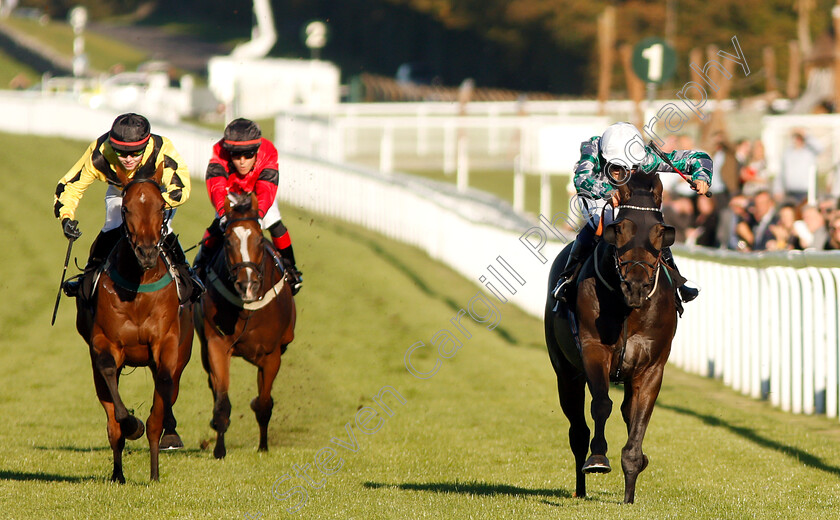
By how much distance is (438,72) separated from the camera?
61594 millimetres

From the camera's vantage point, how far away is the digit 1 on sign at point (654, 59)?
1576 centimetres

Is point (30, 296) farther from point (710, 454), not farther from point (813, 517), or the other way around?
point (813, 517)

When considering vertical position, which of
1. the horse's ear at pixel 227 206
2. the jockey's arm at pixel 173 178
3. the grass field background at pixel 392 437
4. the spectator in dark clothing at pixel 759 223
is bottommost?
the grass field background at pixel 392 437

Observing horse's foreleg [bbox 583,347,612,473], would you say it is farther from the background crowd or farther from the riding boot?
the background crowd

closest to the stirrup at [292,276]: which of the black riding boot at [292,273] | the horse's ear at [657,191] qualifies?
the black riding boot at [292,273]

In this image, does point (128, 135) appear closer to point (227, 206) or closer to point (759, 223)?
point (227, 206)

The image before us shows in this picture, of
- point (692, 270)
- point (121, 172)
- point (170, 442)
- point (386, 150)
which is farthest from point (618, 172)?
point (386, 150)

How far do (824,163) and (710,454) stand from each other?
1571 cm

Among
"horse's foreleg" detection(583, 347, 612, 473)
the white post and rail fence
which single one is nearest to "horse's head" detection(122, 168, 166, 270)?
"horse's foreleg" detection(583, 347, 612, 473)

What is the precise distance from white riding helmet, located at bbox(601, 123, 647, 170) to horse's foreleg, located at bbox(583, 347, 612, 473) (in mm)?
1004

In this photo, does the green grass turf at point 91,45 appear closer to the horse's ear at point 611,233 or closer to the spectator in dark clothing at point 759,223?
the spectator in dark clothing at point 759,223

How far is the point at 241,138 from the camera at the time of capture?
8156 mm

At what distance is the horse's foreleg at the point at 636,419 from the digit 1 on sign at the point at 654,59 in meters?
9.82

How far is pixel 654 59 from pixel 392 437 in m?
8.27
